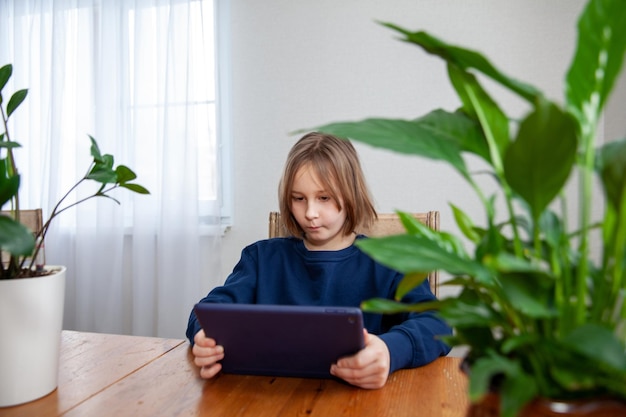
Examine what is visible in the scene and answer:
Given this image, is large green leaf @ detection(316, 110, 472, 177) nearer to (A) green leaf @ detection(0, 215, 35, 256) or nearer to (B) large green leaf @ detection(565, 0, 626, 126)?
(B) large green leaf @ detection(565, 0, 626, 126)

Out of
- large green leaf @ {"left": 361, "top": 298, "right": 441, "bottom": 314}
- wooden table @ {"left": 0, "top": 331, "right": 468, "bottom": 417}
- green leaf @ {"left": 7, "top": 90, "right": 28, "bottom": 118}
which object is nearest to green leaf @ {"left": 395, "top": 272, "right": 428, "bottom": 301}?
large green leaf @ {"left": 361, "top": 298, "right": 441, "bottom": 314}

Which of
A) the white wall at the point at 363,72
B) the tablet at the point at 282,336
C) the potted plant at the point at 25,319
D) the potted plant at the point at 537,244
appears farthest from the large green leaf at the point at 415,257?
the white wall at the point at 363,72

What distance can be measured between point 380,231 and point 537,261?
90cm

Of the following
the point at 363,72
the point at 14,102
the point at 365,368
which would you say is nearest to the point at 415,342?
the point at 365,368

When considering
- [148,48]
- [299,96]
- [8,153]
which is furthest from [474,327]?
[148,48]

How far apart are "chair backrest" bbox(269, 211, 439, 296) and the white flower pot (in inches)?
27.5

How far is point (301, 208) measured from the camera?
1.18 metres

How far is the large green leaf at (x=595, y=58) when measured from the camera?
33cm

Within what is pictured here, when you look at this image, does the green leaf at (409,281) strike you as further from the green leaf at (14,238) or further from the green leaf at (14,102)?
the green leaf at (14,102)

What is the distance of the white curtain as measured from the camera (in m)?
2.41

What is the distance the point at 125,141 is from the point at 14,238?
6.96 feet

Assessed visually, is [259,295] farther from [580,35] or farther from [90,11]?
[90,11]

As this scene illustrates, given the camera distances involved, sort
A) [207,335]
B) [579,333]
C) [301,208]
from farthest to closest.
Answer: [301,208] → [207,335] → [579,333]

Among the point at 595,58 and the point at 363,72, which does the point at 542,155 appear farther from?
the point at 363,72
